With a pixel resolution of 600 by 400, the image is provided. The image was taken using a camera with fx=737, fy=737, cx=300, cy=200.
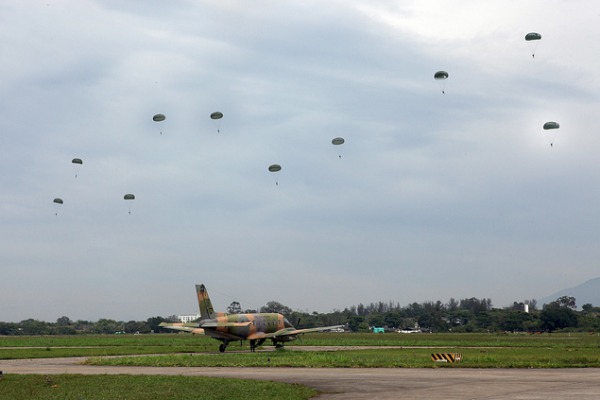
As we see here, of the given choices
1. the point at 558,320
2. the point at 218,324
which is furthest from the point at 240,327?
the point at 558,320

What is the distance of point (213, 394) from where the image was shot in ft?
94.1

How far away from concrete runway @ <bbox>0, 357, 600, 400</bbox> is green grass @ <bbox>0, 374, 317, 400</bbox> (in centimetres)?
209

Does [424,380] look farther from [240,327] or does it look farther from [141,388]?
Result: [240,327]

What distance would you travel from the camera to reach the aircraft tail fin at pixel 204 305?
2584 inches

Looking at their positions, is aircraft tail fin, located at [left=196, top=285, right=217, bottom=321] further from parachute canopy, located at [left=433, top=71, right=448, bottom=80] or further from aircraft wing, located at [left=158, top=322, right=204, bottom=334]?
parachute canopy, located at [left=433, top=71, right=448, bottom=80]

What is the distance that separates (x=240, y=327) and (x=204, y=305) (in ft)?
14.6

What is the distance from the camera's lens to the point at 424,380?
34062 mm

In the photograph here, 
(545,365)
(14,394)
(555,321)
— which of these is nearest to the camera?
(14,394)

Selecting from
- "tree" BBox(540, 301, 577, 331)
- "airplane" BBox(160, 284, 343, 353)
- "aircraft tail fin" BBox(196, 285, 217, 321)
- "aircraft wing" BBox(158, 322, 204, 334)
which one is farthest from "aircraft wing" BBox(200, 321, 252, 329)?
"tree" BBox(540, 301, 577, 331)

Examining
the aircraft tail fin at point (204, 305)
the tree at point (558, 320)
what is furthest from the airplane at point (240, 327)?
the tree at point (558, 320)

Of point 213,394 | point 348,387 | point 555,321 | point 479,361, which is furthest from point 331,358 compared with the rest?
point 555,321

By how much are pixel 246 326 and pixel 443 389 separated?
36.0 metres

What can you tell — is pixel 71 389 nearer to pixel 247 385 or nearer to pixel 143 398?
pixel 143 398

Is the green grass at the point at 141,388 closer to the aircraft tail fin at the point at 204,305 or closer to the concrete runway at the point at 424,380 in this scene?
the concrete runway at the point at 424,380
